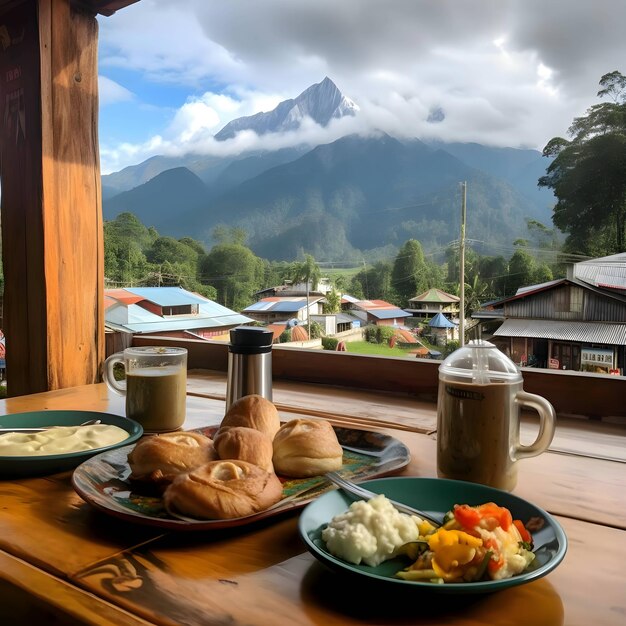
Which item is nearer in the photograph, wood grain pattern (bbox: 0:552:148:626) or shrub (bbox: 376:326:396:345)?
wood grain pattern (bbox: 0:552:148:626)

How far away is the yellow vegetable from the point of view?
0.52m

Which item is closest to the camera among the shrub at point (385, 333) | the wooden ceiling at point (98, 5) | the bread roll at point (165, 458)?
the bread roll at point (165, 458)

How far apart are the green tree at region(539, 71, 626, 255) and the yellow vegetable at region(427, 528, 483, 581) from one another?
1.78 m

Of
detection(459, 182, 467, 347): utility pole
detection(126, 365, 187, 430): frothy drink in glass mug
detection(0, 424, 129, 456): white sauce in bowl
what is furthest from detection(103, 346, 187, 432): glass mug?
detection(459, 182, 467, 347): utility pole

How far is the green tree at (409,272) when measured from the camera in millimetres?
2297

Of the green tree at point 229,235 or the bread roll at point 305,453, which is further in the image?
the green tree at point 229,235

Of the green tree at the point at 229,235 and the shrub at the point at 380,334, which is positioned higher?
the green tree at the point at 229,235

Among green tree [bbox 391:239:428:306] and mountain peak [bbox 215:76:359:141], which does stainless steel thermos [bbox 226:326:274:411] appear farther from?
mountain peak [bbox 215:76:359:141]

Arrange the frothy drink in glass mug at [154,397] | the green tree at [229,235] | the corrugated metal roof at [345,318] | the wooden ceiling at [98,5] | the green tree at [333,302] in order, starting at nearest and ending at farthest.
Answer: the frothy drink in glass mug at [154,397]
the wooden ceiling at [98,5]
the corrugated metal roof at [345,318]
the green tree at [333,302]
the green tree at [229,235]

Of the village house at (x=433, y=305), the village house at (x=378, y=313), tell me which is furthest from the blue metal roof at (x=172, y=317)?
the village house at (x=433, y=305)

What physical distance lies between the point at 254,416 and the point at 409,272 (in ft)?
5.19

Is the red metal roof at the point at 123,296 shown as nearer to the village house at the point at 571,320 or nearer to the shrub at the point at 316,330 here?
the shrub at the point at 316,330

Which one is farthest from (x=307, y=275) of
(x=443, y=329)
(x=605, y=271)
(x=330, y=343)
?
(x=605, y=271)

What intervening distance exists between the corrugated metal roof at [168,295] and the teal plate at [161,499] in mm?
1709
